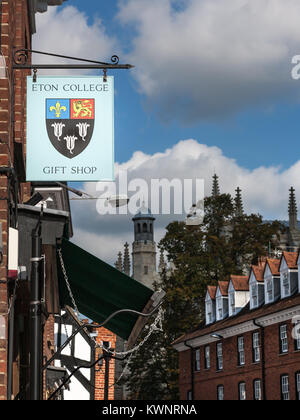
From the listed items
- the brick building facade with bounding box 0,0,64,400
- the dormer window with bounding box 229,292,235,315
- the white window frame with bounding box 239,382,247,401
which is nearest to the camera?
the brick building facade with bounding box 0,0,64,400

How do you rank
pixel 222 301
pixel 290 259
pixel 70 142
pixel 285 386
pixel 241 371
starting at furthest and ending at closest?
pixel 222 301, pixel 241 371, pixel 290 259, pixel 285 386, pixel 70 142

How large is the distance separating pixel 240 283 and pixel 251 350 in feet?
22.6

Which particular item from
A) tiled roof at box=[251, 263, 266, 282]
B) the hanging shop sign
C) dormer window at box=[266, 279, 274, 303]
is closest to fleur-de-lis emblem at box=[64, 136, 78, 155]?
the hanging shop sign

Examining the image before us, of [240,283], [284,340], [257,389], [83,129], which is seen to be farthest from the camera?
[240,283]

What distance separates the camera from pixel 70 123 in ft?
39.0

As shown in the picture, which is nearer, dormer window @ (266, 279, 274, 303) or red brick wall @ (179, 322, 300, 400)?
red brick wall @ (179, 322, 300, 400)

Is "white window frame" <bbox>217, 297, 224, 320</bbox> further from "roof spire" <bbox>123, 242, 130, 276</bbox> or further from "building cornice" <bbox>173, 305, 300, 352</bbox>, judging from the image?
"roof spire" <bbox>123, 242, 130, 276</bbox>

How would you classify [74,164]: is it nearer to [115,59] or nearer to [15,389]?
[115,59]

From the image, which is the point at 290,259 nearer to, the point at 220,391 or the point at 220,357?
the point at 220,357

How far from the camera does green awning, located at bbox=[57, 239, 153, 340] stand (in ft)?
41.0

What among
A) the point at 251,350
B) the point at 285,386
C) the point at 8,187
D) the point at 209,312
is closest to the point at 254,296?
the point at 251,350

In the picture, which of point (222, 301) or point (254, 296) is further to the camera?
point (222, 301)
